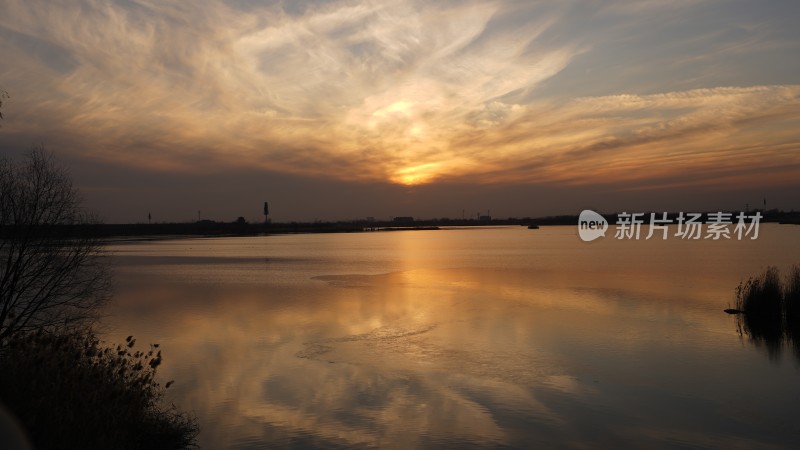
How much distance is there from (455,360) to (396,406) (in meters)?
4.39

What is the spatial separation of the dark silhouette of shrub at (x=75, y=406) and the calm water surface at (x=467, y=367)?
3.70 ft

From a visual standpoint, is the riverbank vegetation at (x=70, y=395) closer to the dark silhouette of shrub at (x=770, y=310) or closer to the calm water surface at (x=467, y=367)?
the calm water surface at (x=467, y=367)

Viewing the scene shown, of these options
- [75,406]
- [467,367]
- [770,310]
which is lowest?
[467,367]

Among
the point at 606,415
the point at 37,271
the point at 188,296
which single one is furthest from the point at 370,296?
the point at 606,415

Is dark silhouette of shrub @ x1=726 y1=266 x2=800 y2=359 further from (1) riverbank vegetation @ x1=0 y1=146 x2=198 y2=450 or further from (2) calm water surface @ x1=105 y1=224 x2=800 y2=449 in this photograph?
(1) riverbank vegetation @ x1=0 y1=146 x2=198 y2=450

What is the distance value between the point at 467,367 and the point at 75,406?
10.1 metres

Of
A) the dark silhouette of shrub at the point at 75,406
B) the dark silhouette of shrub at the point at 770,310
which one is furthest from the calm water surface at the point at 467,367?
the dark silhouette of shrub at the point at 75,406

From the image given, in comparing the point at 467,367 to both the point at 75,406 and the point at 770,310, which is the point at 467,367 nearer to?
the point at 75,406

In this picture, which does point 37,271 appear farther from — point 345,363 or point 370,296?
point 370,296

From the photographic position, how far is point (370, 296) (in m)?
31.8

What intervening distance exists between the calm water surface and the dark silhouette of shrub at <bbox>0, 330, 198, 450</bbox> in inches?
44.4

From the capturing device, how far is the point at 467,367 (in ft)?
53.4

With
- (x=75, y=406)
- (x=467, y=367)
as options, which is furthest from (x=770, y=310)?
(x=75, y=406)

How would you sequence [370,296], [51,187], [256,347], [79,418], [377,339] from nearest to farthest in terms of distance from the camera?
[79,418]
[51,187]
[256,347]
[377,339]
[370,296]
